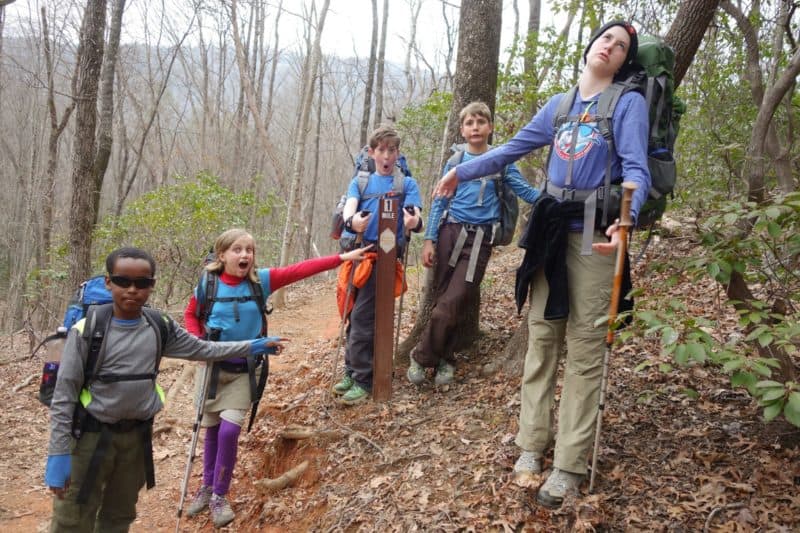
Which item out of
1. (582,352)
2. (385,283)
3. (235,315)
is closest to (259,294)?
(235,315)

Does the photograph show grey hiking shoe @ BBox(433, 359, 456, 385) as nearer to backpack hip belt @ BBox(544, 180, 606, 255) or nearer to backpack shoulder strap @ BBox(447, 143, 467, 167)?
backpack shoulder strap @ BBox(447, 143, 467, 167)

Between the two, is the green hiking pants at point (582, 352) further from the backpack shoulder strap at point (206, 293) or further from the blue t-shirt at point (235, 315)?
the backpack shoulder strap at point (206, 293)

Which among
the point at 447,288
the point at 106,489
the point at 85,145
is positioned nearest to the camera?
the point at 106,489

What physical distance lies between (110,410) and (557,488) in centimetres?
252

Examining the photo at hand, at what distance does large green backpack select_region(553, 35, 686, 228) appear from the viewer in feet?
9.50

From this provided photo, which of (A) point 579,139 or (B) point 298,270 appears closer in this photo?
(A) point 579,139

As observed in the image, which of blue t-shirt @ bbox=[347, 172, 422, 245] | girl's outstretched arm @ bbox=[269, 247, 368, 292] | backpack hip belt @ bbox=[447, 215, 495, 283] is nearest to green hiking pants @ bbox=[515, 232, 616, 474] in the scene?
backpack hip belt @ bbox=[447, 215, 495, 283]

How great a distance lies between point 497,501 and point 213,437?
223 cm

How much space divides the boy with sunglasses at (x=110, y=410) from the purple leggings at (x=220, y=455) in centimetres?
68

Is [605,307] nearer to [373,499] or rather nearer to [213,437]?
[373,499]

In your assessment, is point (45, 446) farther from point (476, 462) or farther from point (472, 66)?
point (472, 66)

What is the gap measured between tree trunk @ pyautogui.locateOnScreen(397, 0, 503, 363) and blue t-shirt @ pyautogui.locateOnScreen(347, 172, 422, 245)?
0.67 meters

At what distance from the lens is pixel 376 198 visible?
465 cm

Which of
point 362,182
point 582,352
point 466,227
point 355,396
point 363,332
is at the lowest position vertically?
point 355,396
